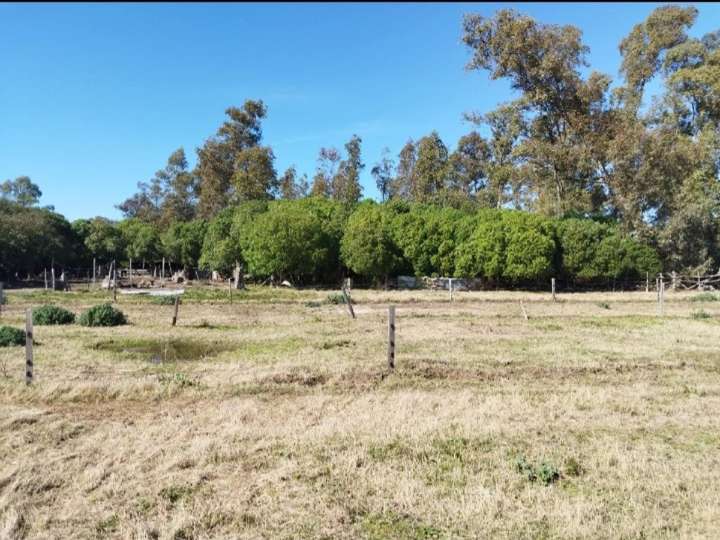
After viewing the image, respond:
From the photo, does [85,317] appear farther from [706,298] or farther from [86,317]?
[706,298]

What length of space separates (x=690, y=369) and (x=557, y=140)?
38.2m

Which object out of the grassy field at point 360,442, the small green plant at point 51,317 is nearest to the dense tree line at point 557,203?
the small green plant at point 51,317

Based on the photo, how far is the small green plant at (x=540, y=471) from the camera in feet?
19.0

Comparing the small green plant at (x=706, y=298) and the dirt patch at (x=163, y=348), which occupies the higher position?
the small green plant at (x=706, y=298)

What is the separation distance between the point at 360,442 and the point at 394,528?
83.5 inches

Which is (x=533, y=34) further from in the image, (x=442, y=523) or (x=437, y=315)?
(x=442, y=523)

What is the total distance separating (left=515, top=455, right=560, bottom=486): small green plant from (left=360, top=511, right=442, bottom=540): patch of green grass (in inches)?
62.5

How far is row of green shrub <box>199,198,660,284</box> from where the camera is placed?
43.4 metres

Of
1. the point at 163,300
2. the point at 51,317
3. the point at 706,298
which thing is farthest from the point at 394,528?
the point at 706,298

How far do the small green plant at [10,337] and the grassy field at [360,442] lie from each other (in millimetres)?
1028

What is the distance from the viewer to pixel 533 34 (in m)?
43.4

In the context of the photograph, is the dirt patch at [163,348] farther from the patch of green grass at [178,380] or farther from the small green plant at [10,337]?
the patch of green grass at [178,380]

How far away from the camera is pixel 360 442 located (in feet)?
22.6

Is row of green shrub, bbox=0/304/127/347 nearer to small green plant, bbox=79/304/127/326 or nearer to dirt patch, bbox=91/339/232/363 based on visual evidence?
small green plant, bbox=79/304/127/326
